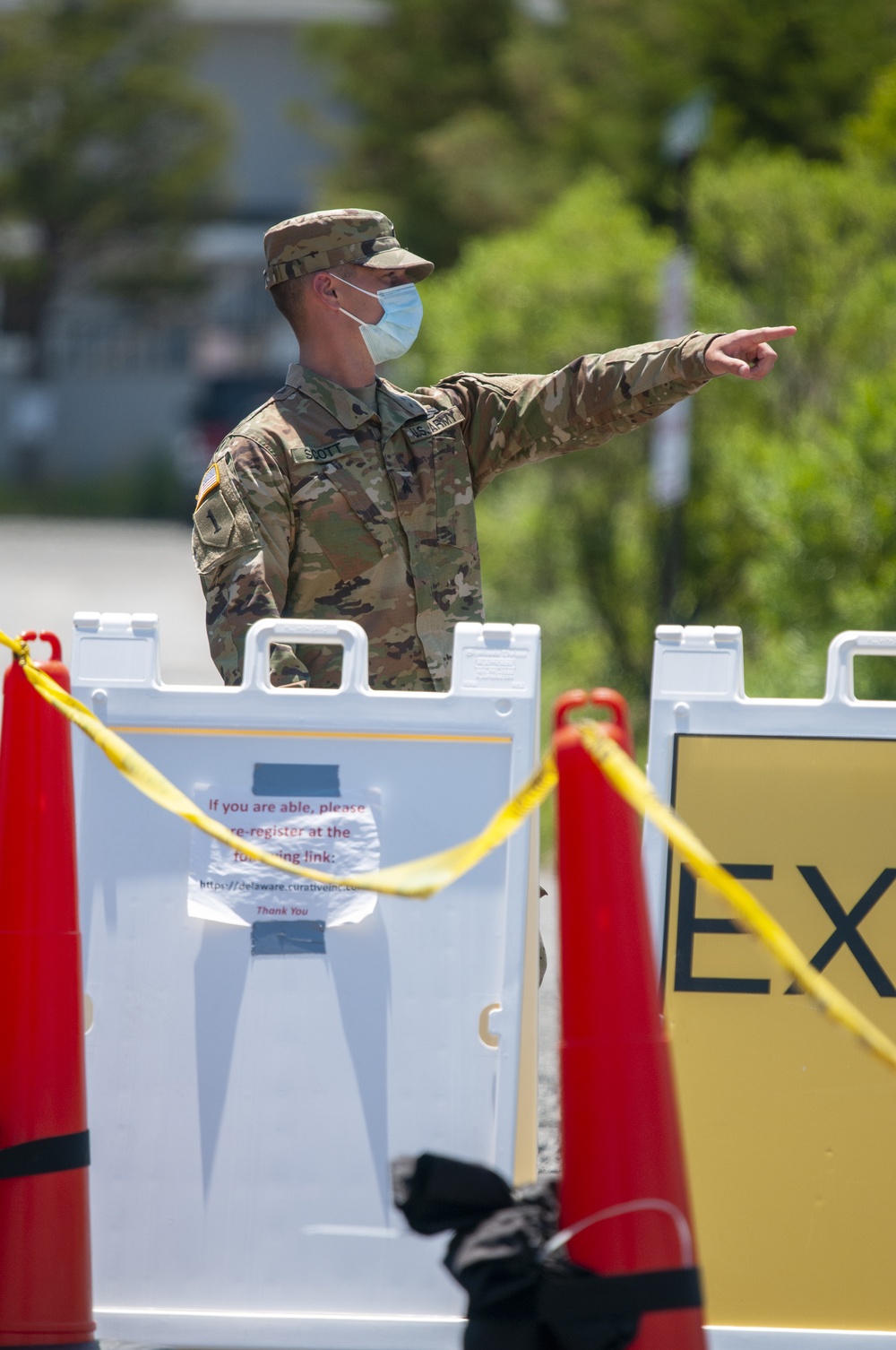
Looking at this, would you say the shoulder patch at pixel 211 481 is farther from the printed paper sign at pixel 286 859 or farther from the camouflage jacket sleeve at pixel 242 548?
the printed paper sign at pixel 286 859

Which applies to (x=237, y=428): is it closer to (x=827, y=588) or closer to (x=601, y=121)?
(x=827, y=588)

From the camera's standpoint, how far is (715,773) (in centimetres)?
304

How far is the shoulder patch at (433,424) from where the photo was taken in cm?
355

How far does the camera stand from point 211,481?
3369mm

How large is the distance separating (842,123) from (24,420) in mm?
25938

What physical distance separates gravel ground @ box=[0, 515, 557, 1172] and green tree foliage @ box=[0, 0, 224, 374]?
25.3ft

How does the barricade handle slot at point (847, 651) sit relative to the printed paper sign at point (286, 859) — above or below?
above

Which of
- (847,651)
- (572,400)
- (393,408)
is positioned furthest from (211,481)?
(847,651)

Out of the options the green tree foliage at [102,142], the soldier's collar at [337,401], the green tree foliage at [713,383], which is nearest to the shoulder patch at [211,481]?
the soldier's collar at [337,401]

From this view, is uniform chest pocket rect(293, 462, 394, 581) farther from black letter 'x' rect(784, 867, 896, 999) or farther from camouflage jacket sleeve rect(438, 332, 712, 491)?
black letter 'x' rect(784, 867, 896, 999)

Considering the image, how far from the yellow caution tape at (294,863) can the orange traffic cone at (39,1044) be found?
1.6 inches

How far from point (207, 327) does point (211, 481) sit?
34202 millimetres

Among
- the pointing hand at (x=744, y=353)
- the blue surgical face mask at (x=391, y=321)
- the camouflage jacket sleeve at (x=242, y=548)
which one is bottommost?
the camouflage jacket sleeve at (x=242, y=548)

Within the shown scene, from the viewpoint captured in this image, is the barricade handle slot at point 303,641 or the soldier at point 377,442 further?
the soldier at point 377,442
